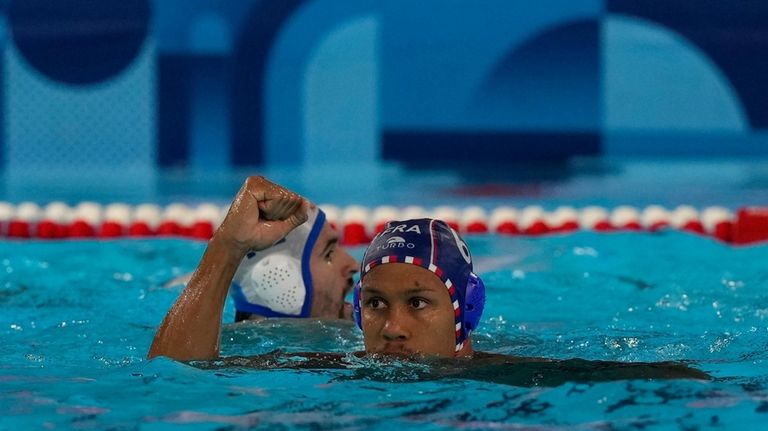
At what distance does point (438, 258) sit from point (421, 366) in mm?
256

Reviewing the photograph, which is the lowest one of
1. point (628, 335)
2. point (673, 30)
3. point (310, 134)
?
point (628, 335)

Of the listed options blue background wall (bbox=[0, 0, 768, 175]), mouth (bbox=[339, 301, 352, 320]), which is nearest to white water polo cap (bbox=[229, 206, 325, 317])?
mouth (bbox=[339, 301, 352, 320])

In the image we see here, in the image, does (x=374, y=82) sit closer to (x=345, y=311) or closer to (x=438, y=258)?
(x=345, y=311)

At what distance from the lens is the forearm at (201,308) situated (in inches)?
109

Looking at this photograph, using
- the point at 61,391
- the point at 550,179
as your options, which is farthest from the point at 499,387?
the point at 550,179

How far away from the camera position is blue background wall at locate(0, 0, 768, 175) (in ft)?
33.2

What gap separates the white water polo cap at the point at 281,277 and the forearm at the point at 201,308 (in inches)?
29.1

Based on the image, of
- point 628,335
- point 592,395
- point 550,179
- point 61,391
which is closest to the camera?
point 592,395

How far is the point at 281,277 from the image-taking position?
11.7 feet

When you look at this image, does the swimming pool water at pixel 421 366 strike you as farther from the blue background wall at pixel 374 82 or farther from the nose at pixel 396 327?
the blue background wall at pixel 374 82

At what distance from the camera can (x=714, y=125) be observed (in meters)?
10.1

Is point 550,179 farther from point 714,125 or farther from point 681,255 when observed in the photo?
point 681,255

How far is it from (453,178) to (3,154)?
157 inches

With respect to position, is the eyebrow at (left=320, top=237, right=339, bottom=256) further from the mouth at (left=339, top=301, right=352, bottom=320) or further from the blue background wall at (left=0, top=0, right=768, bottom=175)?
the blue background wall at (left=0, top=0, right=768, bottom=175)
